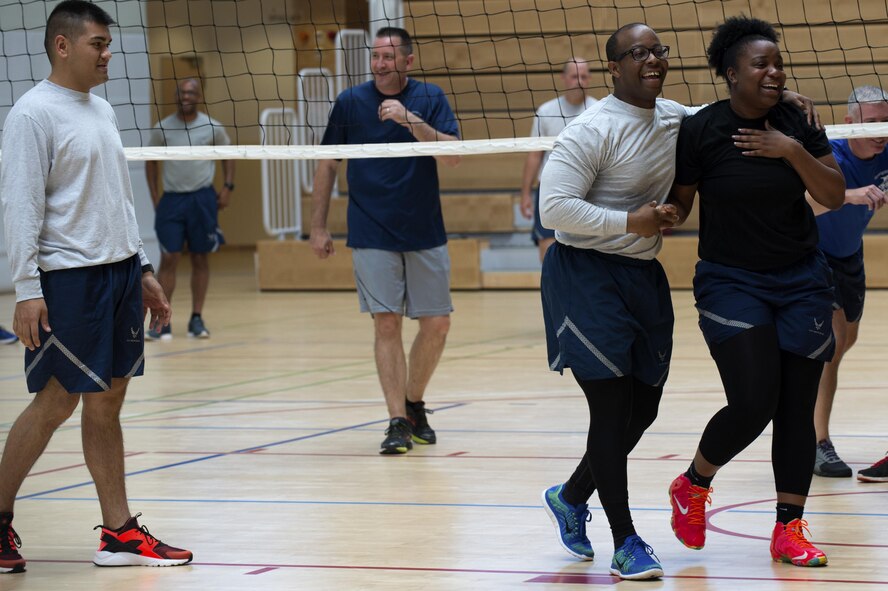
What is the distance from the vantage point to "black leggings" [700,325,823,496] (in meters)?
3.68

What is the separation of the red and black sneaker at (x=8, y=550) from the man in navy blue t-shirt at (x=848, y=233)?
260 centimetres

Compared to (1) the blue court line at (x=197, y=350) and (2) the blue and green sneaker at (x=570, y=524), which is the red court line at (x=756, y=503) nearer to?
(2) the blue and green sneaker at (x=570, y=524)

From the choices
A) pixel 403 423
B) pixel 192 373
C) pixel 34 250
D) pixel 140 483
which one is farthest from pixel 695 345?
pixel 34 250

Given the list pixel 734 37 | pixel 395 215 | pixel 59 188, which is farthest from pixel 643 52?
pixel 395 215

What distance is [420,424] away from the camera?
5.96 m

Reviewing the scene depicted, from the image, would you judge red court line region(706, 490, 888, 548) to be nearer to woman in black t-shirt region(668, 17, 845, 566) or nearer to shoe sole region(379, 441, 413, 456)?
woman in black t-shirt region(668, 17, 845, 566)

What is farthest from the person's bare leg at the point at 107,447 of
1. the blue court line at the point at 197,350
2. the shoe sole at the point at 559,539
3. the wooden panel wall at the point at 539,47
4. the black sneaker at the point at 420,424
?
the wooden panel wall at the point at 539,47

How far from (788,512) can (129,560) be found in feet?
5.83

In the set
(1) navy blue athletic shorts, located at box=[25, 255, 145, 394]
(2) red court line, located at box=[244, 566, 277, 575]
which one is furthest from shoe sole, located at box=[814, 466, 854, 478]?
(1) navy blue athletic shorts, located at box=[25, 255, 145, 394]

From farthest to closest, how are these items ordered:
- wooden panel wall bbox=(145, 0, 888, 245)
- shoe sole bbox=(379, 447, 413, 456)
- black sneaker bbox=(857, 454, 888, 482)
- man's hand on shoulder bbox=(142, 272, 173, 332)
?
1. wooden panel wall bbox=(145, 0, 888, 245)
2. shoe sole bbox=(379, 447, 413, 456)
3. black sneaker bbox=(857, 454, 888, 482)
4. man's hand on shoulder bbox=(142, 272, 173, 332)

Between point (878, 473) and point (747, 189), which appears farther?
point (878, 473)

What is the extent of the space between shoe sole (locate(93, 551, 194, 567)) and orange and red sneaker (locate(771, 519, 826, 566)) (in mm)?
1576

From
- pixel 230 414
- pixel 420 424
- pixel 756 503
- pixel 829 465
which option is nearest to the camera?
pixel 756 503

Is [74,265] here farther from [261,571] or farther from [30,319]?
[261,571]
